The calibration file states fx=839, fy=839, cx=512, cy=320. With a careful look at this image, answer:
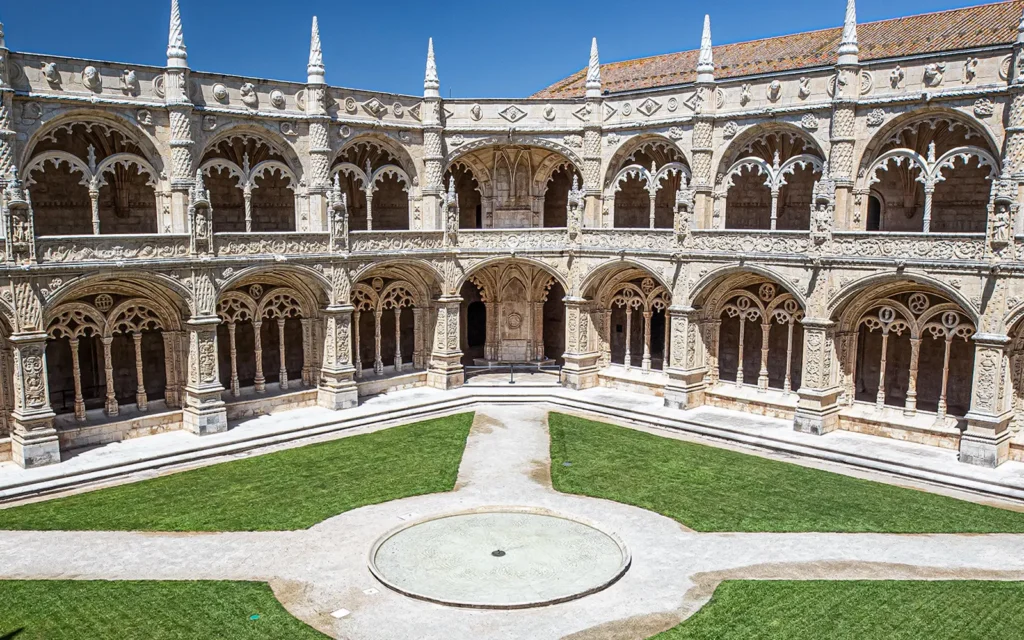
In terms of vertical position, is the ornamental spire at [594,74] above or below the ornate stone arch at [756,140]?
above

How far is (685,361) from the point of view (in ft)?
95.6

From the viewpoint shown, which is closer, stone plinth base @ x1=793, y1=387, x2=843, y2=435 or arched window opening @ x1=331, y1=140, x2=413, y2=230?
stone plinth base @ x1=793, y1=387, x2=843, y2=435

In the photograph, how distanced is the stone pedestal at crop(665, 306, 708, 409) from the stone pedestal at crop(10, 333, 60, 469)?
62.8ft

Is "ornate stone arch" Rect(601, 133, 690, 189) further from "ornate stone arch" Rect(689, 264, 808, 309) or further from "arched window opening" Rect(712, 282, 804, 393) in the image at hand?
"arched window opening" Rect(712, 282, 804, 393)

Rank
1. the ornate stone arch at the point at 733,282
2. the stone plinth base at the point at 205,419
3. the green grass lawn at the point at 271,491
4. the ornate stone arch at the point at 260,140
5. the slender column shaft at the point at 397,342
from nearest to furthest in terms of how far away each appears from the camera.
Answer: the green grass lawn at the point at 271,491, the stone plinth base at the point at 205,419, the ornate stone arch at the point at 733,282, the ornate stone arch at the point at 260,140, the slender column shaft at the point at 397,342

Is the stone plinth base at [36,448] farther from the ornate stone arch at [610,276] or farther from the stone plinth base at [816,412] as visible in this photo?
the stone plinth base at [816,412]

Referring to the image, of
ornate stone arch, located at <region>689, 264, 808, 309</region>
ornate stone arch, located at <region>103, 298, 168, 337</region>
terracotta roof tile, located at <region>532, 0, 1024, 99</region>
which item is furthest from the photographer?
terracotta roof tile, located at <region>532, 0, 1024, 99</region>

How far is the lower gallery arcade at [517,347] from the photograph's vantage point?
25031mm

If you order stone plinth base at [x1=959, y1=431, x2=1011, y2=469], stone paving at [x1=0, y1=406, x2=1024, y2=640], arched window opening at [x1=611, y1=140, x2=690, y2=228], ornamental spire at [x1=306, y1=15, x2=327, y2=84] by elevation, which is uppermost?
ornamental spire at [x1=306, y1=15, x2=327, y2=84]

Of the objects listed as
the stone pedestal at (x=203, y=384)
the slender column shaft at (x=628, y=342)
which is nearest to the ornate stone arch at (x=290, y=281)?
the stone pedestal at (x=203, y=384)

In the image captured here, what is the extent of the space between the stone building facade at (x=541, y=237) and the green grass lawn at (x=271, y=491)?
11.8ft

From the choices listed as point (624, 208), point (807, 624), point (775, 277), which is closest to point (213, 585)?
point (807, 624)

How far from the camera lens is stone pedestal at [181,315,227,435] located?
25.6m

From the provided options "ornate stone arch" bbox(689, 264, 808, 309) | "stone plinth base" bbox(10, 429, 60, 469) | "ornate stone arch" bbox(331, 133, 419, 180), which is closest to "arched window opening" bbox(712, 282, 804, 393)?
"ornate stone arch" bbox(689, 264, 808, 309)
